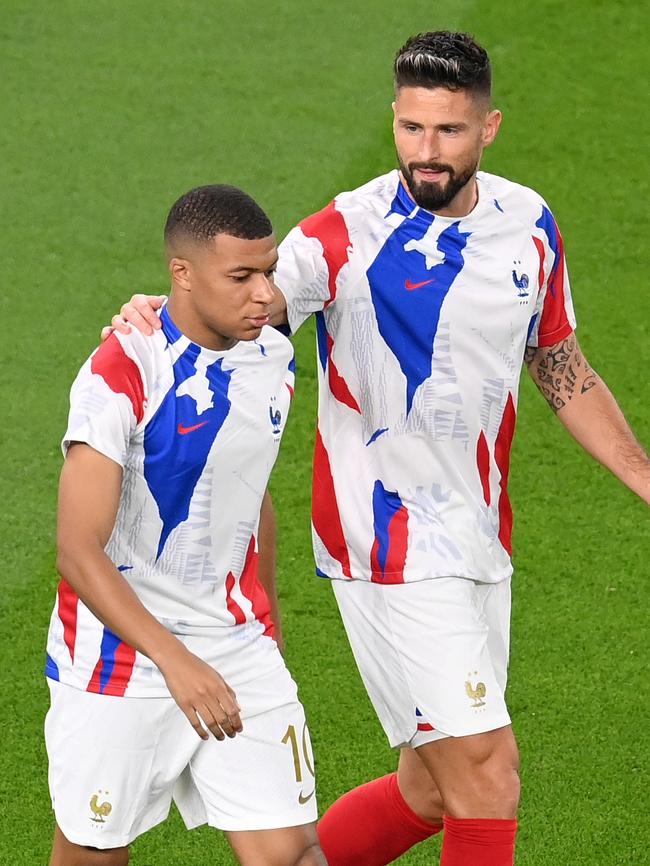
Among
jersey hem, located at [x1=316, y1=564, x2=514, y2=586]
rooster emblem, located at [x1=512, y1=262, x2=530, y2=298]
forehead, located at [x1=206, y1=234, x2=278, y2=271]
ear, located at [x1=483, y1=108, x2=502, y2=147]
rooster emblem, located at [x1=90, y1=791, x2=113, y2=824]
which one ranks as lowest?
rooster emblem, located at [x1=90, y1=791, x2=113, y2=824]

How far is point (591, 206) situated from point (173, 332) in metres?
5.49

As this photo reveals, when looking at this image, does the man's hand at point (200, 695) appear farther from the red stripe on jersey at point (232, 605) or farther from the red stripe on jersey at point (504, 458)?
the red stripe on jersey at point (504, 458)

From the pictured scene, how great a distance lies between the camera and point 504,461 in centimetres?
402

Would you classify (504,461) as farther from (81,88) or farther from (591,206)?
(81,88)

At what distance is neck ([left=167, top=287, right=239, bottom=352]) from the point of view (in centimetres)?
350

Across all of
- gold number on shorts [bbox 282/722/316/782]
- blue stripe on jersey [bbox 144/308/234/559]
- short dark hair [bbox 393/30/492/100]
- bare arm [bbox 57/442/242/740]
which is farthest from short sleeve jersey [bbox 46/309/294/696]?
short dark hair [bbox 393/30/492/100]

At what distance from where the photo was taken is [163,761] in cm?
355

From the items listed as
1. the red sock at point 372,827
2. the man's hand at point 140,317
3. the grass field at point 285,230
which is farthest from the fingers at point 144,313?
the grass field at point 285,230

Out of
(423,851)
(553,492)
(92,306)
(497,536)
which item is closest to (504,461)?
(497,536)

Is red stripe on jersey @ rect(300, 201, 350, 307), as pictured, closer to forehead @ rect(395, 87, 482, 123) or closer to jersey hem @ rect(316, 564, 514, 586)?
forehead @ rect(395, 87, 482, 123)

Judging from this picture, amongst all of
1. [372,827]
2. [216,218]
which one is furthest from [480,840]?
[216,218]

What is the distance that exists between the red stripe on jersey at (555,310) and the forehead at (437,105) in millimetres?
418

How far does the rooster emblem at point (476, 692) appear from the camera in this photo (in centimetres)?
377

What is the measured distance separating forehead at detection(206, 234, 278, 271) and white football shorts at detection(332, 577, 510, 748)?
0.89 metres
